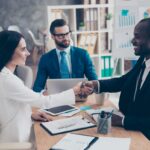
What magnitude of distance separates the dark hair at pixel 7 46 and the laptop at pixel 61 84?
46cm

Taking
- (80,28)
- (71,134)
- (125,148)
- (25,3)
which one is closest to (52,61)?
(71,134)

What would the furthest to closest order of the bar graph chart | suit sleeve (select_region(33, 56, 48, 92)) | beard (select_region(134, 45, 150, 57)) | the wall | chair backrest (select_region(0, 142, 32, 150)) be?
1. the wall
2. the bar graph chart
3. suit sleeve (select_region(33, 56, 48, 92))
4. beard (select_region(134, 45, 150, 57))
5. chair backrest (select_region(0, 142, 32, 150))

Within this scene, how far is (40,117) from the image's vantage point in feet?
6.75

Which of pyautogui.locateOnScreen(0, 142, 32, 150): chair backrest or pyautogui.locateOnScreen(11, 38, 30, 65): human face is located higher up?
pyautogui.locateOnScreen(11, 38, 30, 65): human face

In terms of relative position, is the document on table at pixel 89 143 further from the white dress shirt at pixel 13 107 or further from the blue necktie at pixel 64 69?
the blue necktie at pixel 64 69

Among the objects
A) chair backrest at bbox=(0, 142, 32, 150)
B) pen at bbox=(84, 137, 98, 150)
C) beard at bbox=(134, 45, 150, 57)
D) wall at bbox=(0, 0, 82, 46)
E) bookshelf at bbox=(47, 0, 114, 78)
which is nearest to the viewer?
pen at bbox=(84, 137, 98, 150)

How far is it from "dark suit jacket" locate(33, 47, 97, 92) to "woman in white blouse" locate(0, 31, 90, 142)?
0.98m

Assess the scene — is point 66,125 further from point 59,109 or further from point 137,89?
point 137,89

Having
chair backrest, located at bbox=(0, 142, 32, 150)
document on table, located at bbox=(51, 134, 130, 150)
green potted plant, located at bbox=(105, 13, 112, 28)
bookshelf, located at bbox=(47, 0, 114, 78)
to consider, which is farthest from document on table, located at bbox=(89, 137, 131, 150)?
green potted plant, located at bbox=(105, 13, 112, 28)

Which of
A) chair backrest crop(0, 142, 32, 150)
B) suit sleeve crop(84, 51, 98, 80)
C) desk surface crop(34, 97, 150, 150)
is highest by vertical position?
suit sleeve crop(84, 51, 98, 80)

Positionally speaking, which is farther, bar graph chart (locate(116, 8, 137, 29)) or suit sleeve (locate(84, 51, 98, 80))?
bar graph chart (locate(116, 8, 137, 29))

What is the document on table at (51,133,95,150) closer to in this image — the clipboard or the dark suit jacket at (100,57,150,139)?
the clipboard

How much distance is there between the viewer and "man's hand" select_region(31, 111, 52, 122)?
204 centimetres

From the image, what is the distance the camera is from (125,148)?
1.58 meters
